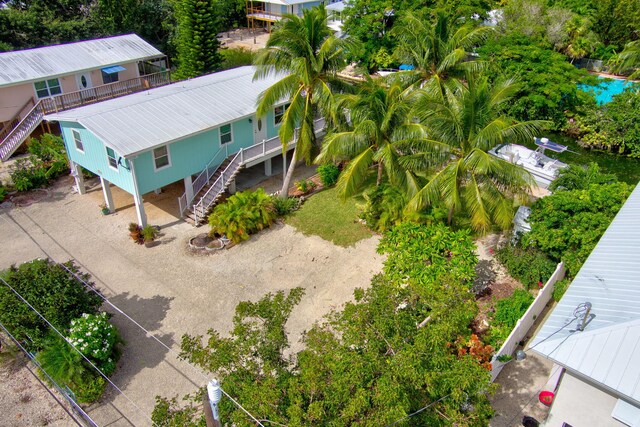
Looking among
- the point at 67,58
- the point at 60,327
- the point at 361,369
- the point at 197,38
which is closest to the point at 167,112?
the point at 60,327

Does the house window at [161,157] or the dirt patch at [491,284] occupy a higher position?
the house window at [161,157]

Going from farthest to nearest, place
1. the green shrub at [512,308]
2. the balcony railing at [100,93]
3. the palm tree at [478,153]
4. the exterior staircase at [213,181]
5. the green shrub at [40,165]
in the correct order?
1. the balcony railing at [100,93]
2. the green shrub at [40,165]
3. the exterior staircase at [213,181]
4. the palm tree at [478,153]
5. the green shrub at [512,308]

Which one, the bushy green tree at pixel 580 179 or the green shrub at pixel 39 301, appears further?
the bushy green tree at pixel 580 179

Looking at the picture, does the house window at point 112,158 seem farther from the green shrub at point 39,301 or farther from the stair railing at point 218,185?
→ the green shrub at point 39,301

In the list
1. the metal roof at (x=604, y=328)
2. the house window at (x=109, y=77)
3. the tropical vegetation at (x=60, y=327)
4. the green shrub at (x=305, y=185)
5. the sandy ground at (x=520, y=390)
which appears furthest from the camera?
the house window at (x=109, y=77)

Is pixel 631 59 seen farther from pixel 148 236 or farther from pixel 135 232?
pixel 135 232

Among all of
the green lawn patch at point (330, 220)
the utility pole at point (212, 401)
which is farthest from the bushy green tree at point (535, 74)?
the utility pole at point (212, 401)

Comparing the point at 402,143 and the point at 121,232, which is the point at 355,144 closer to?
the point at 402,143
